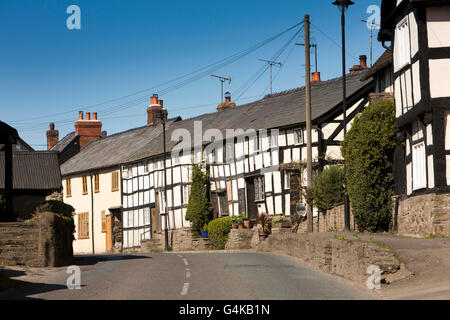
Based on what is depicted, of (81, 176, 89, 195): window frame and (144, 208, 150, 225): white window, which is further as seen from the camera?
(81, 176, 89, 195): window frame

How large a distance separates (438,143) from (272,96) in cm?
3096

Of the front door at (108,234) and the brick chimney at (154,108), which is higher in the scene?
the brick chimney at (154,108)

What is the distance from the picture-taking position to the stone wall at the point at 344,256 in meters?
16.0

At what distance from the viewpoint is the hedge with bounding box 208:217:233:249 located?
4359 cm

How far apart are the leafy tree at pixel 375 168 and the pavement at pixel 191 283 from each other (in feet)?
20.7

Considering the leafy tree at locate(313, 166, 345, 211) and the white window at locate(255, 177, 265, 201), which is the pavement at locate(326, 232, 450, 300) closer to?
the leafy tree at locate(313, 166, 345, 211)

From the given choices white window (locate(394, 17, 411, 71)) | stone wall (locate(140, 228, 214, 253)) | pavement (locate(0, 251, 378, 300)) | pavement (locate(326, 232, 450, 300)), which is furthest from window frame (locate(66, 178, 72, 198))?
pavement (locate(326, 232, 450, 300))

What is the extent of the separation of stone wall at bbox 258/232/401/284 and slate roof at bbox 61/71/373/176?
16.1 m

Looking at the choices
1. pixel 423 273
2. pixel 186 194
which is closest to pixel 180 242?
pixel 186 194

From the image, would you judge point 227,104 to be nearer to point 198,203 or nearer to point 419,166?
point 198,203

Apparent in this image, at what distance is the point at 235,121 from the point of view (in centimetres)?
4953

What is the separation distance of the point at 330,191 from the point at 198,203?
15.7 metres

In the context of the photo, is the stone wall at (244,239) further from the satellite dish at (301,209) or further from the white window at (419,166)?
the white window at (419,166)

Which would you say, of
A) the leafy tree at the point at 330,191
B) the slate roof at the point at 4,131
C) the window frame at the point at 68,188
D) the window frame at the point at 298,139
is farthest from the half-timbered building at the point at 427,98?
the window frame at the point at 68,188
